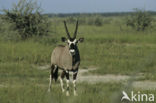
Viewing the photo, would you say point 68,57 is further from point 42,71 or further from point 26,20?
point 26,20

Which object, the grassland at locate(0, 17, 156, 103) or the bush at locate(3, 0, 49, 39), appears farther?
the bush at locate(3, 0, 49, 39)

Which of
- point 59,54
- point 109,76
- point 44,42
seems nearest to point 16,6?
point 44,42

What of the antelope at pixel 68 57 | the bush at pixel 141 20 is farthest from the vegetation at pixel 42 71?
the bush at pixel 141 20

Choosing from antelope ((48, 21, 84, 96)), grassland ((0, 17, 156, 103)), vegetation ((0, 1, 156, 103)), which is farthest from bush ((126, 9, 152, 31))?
antelope ((48, 21, 84, 96))

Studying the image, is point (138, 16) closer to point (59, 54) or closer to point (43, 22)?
point (43, 22)

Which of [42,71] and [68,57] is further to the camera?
[42,71]

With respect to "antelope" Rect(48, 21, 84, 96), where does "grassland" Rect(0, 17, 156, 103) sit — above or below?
below

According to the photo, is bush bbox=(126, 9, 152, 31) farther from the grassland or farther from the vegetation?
the grassland

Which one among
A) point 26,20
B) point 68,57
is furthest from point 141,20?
point 68,57

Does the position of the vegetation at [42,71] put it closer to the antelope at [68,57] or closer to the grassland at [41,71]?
the grassland at [41,71]

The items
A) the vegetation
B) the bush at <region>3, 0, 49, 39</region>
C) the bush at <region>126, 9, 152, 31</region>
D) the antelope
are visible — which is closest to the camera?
the vegetation

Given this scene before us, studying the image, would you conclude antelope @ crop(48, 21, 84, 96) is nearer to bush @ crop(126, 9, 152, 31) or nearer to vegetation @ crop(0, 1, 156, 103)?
vegetation @ crop(0, 1, 156, 103)

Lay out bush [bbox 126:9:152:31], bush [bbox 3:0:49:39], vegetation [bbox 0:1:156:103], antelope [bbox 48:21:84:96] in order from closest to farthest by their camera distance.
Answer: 1. vegetation [bbox 0:1:156:103]
2. antelope [bbox 48:21:84:96]
3. bush [bbox 3:0:49:39]
4. bush [bbox 126:9:152:31]

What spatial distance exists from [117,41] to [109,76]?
1243 cm
